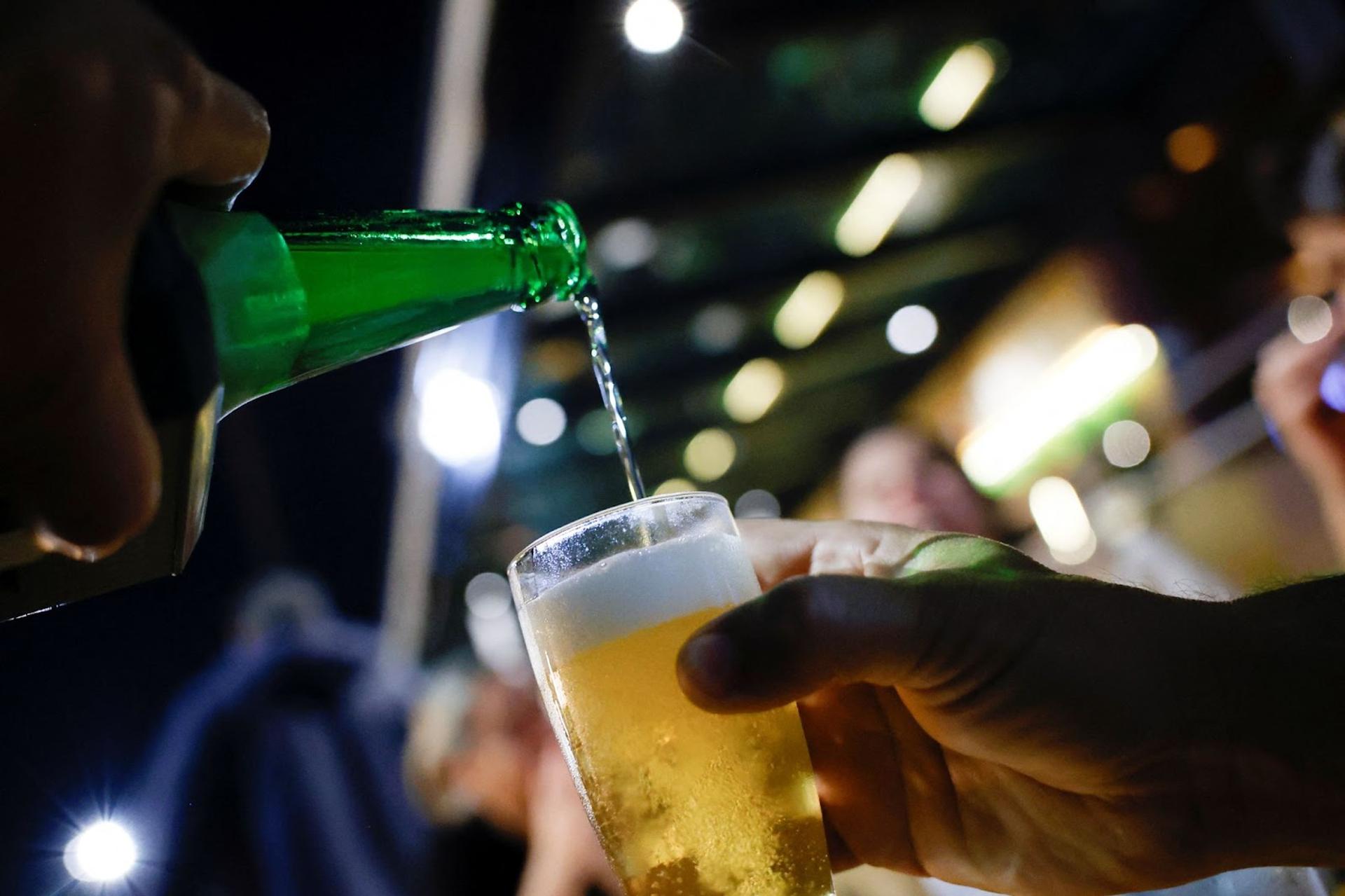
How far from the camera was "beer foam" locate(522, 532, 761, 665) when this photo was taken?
94 centimetres

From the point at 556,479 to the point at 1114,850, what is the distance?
688cm

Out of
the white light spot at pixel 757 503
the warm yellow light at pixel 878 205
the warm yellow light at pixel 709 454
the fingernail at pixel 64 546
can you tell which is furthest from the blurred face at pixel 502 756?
the white light spot at pixel 757 503

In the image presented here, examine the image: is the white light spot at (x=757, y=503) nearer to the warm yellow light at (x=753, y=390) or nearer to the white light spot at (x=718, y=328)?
the warm yellow light at (x=753, y=390)

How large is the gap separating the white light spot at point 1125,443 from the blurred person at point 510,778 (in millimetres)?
4364

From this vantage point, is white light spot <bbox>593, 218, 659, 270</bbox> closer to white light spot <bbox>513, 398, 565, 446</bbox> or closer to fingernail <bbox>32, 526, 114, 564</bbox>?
white light spot <bbox>513, 398, 565, 446</bbox>

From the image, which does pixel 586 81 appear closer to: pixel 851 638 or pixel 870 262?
pixel 851 638

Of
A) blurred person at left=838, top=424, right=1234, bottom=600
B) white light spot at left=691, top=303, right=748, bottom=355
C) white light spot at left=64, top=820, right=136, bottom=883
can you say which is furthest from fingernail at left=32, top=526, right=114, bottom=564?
white light spot at left=691, top=303, right=748, bottom=355

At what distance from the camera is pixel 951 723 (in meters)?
1.00

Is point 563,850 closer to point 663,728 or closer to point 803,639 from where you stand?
point 663,728

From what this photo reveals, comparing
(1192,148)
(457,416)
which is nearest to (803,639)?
(457,416)

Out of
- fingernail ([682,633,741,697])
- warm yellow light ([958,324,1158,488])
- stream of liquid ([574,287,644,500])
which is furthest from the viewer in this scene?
warm yellow light ([958,324,1158,488])

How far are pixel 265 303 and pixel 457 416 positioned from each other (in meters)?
3.53

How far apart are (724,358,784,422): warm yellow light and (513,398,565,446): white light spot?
1.48 m

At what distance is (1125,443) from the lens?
6.04 m
